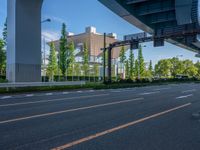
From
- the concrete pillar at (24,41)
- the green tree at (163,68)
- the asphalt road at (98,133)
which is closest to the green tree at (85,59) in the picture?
the concrete pillar at (24,41)

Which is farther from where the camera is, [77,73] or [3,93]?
[77,73]

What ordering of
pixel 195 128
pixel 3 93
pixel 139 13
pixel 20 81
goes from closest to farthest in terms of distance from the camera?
pixel 195 128
pixel 3 93
pixel 20 81
pixel 139 13

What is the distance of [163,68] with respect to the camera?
85438 mm

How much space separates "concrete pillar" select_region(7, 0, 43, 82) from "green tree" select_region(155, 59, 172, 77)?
235 feet

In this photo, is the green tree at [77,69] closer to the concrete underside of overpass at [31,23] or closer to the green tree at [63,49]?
the green tree at [63,49]

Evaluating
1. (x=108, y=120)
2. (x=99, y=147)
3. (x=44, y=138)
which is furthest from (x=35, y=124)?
(x=99, y=147)

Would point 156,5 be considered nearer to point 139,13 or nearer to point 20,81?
point 139,13

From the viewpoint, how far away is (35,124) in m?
6.14

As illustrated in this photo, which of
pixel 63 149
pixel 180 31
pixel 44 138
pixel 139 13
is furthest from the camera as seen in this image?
pixel 180 31

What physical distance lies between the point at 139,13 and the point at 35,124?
1874 centimetres

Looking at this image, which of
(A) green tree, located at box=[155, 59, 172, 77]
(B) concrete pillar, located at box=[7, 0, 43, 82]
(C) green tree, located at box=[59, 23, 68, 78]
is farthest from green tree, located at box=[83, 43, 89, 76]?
(A) green tree, located at box=[155, 59, 172, 77]

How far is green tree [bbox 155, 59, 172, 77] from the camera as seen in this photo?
84750 mm

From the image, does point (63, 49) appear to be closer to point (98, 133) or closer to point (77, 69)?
point (77, 69)

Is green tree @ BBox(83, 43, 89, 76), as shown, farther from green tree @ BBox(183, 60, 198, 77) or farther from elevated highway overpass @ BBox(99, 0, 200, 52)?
green tree @ BBox(183, 60, 198, 77)
